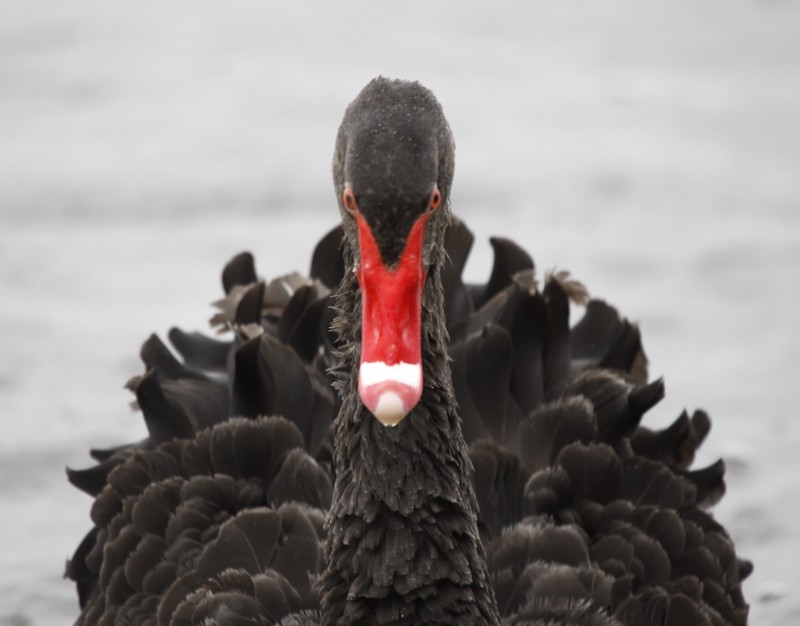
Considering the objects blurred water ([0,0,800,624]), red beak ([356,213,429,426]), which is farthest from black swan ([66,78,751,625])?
blurred water ([0,0,800,624])

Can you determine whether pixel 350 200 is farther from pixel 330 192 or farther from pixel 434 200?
pixel 330 192

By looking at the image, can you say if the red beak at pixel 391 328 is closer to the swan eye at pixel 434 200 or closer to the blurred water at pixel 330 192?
the swan eye at pixel 434 200

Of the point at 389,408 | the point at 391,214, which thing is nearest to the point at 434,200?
the point at 391,214

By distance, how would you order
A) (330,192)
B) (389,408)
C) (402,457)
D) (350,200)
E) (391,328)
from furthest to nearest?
(330,192) → (402,457) → (350,200) → (391,328) → (389,408)

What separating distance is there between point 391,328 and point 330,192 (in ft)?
16.6

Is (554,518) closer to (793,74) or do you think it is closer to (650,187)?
(650,187)

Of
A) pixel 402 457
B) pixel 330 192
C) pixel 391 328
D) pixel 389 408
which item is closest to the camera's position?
pixel 389 408

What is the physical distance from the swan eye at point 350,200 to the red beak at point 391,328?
27 millimetres

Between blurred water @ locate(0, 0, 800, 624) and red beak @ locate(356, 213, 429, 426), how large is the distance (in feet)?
10.2

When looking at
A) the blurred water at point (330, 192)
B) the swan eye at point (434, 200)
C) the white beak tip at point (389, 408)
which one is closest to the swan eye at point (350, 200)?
the swan eye at point (434, 200)

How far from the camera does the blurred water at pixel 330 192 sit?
6531mm

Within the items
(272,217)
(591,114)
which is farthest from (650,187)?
(272,217)

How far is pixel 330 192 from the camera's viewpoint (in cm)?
801

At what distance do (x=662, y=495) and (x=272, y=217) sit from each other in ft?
12.7
